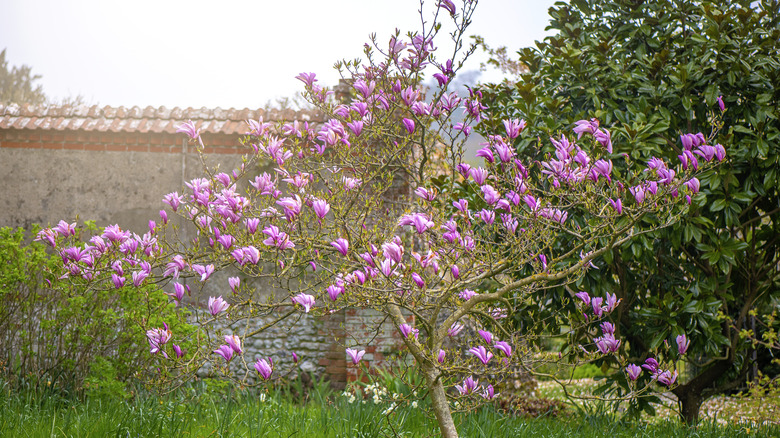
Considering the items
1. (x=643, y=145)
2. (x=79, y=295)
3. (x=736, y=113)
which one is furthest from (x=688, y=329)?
(x=79, y=295)

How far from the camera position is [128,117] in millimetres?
8297

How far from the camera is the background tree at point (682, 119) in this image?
14.5ft

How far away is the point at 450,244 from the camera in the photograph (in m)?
3.13

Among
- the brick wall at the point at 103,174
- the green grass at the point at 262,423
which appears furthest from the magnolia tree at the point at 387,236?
the brick wall at the point at 103,174

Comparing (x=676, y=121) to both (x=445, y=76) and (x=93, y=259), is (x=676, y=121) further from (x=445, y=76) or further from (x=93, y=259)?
(x=93, y=259)

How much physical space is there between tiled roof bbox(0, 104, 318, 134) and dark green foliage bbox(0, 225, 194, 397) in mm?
2960

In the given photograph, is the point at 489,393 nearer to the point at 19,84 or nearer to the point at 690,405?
the point at 690,405

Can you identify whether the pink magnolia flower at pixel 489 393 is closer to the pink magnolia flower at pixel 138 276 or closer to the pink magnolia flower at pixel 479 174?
the pink magnolia flower at pixel 479 174

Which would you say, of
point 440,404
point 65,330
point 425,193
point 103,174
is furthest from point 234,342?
point 103,174

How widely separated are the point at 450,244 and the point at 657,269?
9.01ft

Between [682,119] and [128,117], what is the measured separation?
272 inches

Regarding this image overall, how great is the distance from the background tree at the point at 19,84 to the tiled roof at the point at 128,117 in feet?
66.2

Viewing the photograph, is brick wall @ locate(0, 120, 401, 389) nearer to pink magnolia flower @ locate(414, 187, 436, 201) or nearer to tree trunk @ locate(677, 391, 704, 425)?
tree trunk @ locate(677, 391, 704, 425)

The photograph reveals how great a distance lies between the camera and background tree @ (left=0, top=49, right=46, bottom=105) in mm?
25922
